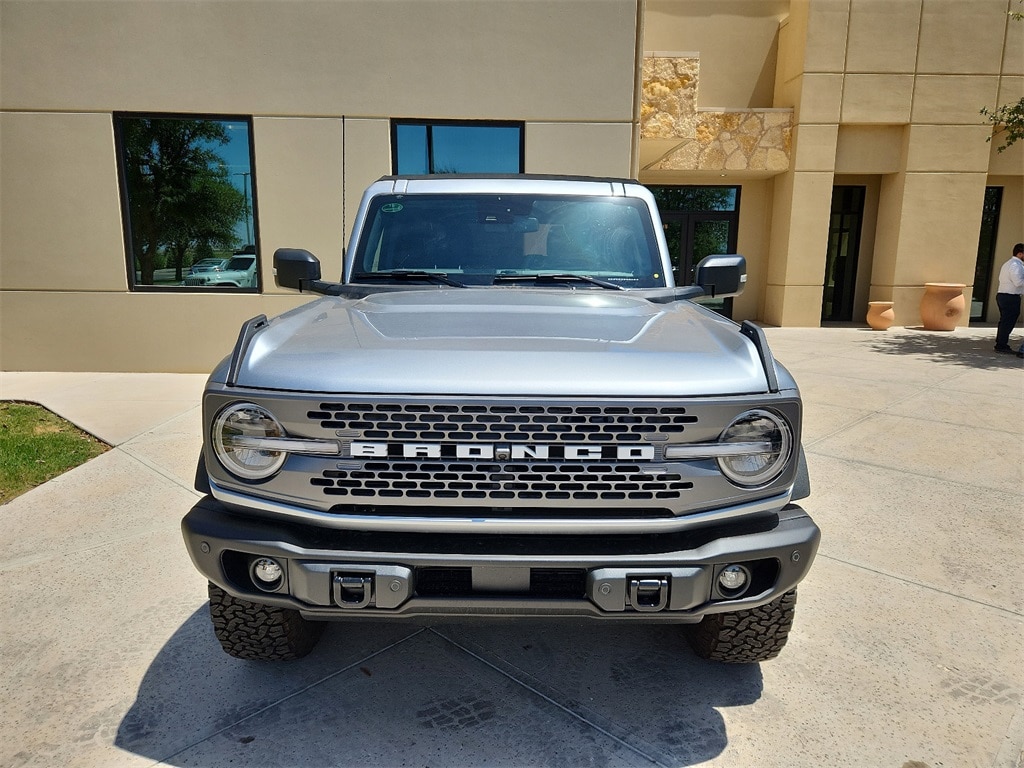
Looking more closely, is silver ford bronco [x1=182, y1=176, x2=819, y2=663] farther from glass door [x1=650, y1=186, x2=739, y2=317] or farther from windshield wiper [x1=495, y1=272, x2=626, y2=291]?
glass door [x1=650, y1=186, x2=739, y2=317]

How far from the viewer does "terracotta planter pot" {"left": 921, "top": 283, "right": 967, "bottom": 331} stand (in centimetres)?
→ 1504

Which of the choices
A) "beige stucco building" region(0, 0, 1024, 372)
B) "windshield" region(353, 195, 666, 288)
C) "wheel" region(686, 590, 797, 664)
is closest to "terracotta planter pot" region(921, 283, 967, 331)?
"beige stucco building" region(0, 0, 1024, 372)

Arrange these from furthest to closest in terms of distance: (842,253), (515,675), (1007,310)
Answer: (842,253)
(1007,310)
(515,675)

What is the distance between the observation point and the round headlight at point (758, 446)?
2.09 meters

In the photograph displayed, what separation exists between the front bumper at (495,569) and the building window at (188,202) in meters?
7.38

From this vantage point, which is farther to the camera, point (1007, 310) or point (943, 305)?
point (943, 305)

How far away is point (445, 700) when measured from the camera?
2547 mm

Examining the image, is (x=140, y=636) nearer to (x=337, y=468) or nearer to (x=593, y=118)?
(x=337, y=468)

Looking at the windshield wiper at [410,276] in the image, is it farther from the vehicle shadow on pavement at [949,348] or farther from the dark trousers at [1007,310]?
the dark trousers at [1007,310]

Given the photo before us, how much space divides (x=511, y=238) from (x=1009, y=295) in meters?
11.6

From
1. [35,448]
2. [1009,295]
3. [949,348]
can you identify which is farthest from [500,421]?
[949,348]

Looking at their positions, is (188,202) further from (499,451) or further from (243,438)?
(499,451)

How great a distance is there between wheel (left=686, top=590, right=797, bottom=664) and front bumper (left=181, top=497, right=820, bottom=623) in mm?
402

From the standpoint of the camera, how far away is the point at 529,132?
847 centimetres
